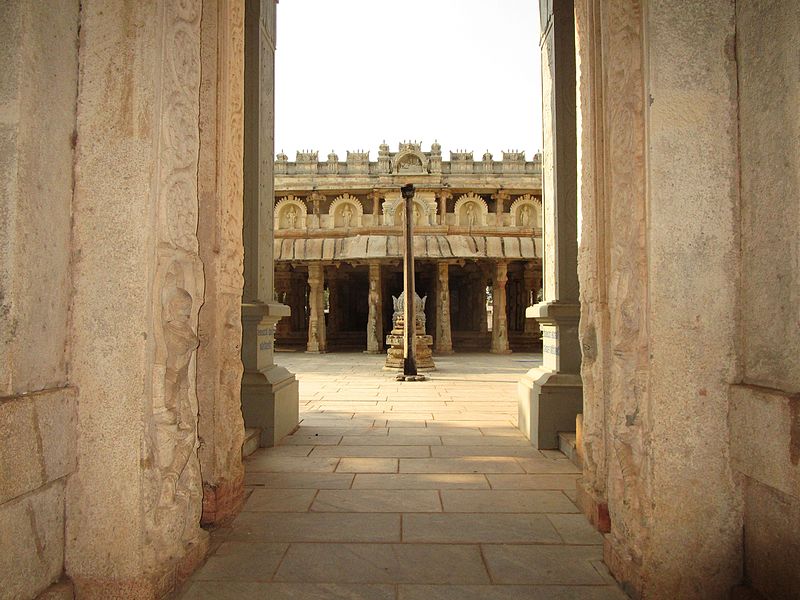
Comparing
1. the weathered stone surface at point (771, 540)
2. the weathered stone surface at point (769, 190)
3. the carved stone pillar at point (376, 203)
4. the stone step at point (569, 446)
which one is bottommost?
the stone step at point (569, 446)

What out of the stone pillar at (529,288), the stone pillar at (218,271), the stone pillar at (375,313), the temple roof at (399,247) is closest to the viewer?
the stone pillar at (218,271)

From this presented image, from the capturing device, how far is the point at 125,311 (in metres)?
1.96

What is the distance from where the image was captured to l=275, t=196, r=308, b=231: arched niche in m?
18.4

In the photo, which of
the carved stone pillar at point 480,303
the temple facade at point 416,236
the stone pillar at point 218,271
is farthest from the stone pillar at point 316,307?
the stone pillar at point 218,271

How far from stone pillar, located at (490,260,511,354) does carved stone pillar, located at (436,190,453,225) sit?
2.54 meters

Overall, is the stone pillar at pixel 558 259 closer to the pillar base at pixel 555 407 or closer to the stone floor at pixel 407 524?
the pillar base at pixel 555 407

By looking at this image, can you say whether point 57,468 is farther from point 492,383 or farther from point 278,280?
point 278,280

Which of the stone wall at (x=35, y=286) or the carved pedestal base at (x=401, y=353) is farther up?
the stone wall at (x=35, y=286)

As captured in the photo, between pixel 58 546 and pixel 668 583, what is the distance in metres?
2.37

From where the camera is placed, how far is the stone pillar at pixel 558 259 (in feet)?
14.0

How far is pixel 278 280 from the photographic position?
19.6 metres

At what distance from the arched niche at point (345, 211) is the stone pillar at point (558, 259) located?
13539mm

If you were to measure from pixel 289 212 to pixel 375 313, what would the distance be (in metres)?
5.21

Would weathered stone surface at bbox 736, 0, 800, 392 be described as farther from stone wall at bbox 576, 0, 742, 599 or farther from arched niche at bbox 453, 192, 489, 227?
arched niche at bbox 453, 192, 489, 227
